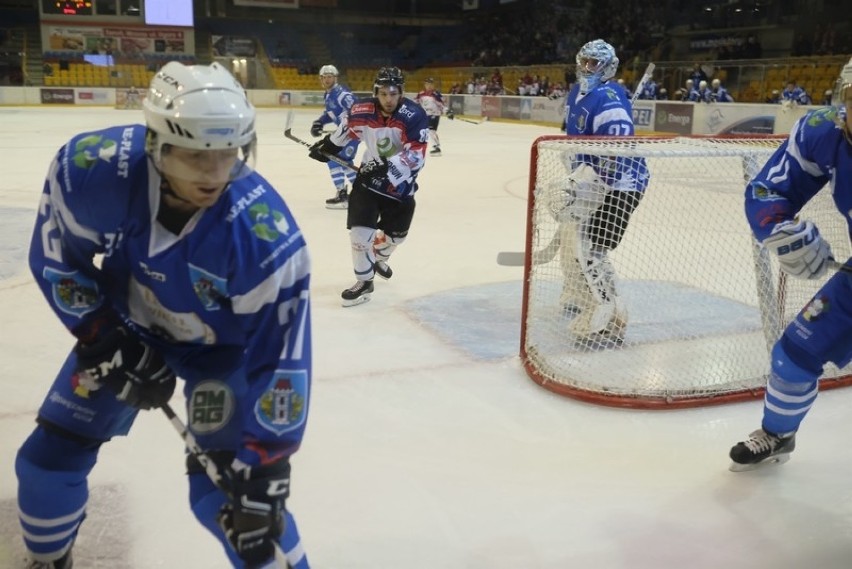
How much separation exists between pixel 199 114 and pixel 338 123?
20.0 feet

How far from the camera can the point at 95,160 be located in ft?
4.64

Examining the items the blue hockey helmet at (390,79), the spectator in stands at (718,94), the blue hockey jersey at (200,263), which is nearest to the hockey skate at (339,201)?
the blue hockey helmet at (390,79)

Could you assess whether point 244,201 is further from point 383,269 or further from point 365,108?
point 383,269

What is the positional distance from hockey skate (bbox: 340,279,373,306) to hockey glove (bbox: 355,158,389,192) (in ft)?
1.60

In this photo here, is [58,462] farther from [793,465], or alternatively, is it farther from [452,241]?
[452,241]

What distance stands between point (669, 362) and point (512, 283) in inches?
52.8

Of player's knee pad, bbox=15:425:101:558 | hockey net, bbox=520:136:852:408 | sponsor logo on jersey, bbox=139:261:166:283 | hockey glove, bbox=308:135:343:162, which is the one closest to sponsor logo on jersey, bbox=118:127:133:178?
sponsor logo on jersey, bbox=139:261:166:283

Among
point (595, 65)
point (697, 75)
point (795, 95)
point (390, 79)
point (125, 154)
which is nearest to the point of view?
point (125, 154)

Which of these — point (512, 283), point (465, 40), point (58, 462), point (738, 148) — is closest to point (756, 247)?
point (738, 148)

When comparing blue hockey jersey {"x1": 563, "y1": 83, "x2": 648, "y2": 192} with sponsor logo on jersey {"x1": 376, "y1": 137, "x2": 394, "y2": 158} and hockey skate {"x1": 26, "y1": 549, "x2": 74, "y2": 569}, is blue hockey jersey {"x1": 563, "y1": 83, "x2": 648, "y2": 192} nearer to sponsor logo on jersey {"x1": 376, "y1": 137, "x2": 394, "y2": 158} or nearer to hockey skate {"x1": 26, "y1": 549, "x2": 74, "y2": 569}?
sponsor logo on jersey {"x1": 376, "y1": 137, "x2": 394, "y2": 158}

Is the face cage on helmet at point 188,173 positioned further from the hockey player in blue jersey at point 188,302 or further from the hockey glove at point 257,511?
the hockey glove at point 257,511

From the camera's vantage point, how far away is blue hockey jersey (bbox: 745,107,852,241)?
6.89 feet

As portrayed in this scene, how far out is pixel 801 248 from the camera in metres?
2.11

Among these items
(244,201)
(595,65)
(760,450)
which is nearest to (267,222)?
(244,201)
